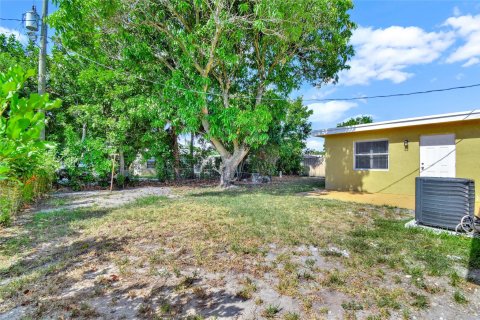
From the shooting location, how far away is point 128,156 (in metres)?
12.2

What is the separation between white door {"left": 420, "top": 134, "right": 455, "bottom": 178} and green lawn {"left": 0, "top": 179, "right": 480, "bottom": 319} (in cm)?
383

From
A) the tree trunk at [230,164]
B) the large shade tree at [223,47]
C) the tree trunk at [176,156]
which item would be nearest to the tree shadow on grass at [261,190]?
the tree trunk at [230,164]

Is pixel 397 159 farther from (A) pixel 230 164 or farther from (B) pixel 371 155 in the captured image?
(A) pixel 230 164

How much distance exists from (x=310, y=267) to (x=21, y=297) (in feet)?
9.91

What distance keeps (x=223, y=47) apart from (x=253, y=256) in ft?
25.9

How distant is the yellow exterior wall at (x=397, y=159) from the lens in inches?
304

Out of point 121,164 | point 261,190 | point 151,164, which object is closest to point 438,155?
point 261,190

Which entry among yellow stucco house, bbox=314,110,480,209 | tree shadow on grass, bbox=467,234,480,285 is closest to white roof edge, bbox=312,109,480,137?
yellow stucco house, bbox=314,110,480,209

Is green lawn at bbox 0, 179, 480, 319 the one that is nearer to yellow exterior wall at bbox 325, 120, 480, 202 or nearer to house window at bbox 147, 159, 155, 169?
yellow exterior wall at bbox 325, 120, 480, 202

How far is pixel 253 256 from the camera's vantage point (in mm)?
3477

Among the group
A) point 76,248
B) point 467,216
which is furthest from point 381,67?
point 76,248

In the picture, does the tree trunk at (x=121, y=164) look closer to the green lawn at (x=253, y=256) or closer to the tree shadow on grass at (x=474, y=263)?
the green lawn at (x=253, y=256)

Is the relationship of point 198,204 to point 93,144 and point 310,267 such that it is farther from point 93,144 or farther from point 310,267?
point 93,144

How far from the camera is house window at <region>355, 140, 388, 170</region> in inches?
382
